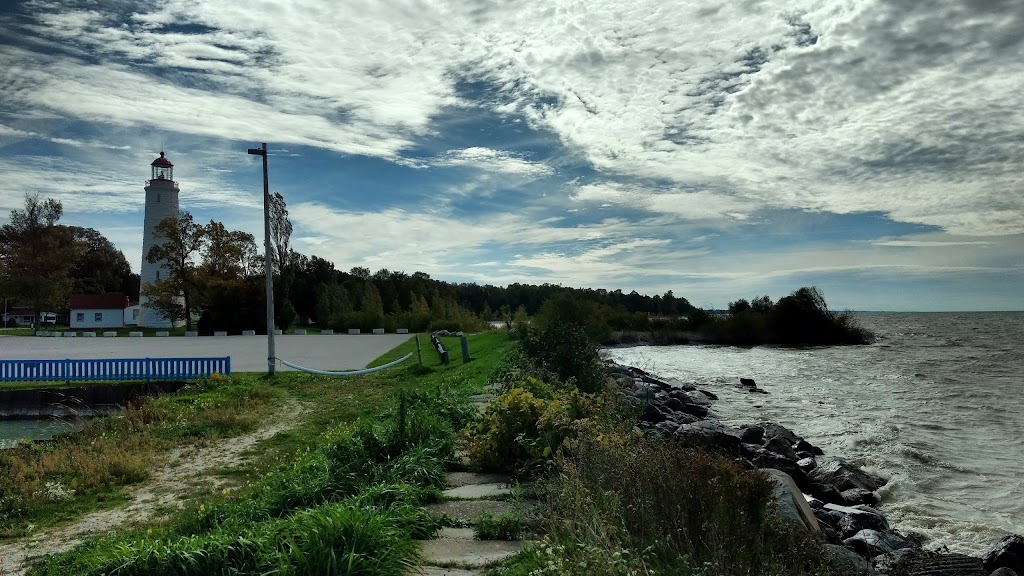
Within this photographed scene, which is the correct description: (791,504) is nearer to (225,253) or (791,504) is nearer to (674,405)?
(674,405)

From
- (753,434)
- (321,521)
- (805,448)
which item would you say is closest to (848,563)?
(321,521)

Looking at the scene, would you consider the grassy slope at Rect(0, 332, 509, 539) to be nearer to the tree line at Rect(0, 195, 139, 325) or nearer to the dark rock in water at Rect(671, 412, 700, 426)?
the dark rock in water at Rect(671, 412, 700, 426)

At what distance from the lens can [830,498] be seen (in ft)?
30.9

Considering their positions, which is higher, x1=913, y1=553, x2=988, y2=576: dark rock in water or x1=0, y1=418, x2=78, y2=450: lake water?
x1=913, y1=553, x2=988, y2=576: dark rock in water

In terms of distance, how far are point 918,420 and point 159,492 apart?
16184mm

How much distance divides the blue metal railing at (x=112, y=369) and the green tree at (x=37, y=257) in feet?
120

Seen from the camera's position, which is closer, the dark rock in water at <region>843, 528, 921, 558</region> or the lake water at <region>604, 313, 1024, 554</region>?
the dark rock in water at <region>843, 528, 921, 558</region>

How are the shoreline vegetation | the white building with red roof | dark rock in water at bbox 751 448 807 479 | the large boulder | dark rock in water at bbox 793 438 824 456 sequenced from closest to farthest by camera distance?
1. the shoreline vegetation
2. the large boulder
3. dark rock in water at bbox 751 448 807 479
4. dark rock in water at bbox 793 438 824 456
5. the white building with red roof

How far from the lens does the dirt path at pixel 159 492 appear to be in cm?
624

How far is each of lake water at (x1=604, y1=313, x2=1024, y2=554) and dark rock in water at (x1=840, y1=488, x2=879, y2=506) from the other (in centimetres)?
Answer: 18

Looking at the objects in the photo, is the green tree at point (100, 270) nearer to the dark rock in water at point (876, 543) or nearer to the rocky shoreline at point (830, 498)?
the rocky shoreline at point (830, 498)

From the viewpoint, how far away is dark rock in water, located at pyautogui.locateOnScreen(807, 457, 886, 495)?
981 cm

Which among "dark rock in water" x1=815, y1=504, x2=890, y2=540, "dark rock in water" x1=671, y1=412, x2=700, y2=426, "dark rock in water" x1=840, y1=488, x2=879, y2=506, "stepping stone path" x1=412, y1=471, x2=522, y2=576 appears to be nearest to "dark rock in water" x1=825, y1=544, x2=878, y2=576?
"dark rock in water" x1=815, y1=504, x2=890, y2=540

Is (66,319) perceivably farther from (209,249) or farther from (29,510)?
(29,510)
